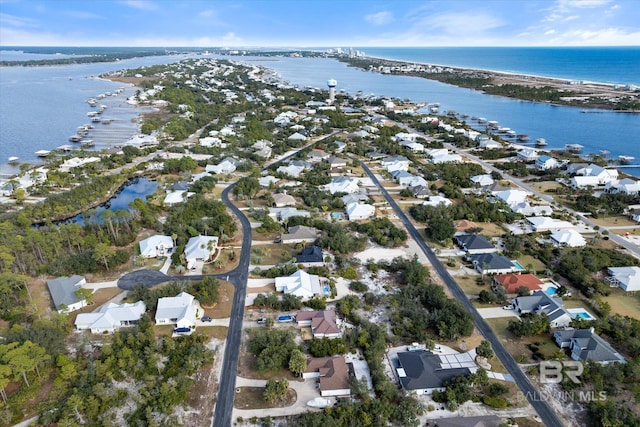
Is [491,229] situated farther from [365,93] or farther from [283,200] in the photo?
[365,93]

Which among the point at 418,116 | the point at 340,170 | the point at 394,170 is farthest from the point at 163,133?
the point at 418,116

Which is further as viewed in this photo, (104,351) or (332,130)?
(332,130)

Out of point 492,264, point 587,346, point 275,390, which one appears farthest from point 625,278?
point 275,390

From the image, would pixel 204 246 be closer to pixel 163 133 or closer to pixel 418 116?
pixel 163 133

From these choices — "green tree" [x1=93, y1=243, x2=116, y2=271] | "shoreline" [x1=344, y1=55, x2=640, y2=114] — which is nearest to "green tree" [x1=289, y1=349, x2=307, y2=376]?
"green tree" [x1=93, y1=243, x2=116, y2=271]

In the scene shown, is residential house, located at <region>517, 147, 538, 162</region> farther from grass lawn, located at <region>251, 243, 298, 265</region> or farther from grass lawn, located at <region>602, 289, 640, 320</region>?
grass lawn, located at <region>251, 243, 298, 265</region>

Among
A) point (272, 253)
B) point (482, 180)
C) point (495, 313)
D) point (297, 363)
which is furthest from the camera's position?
point (482, 180)
